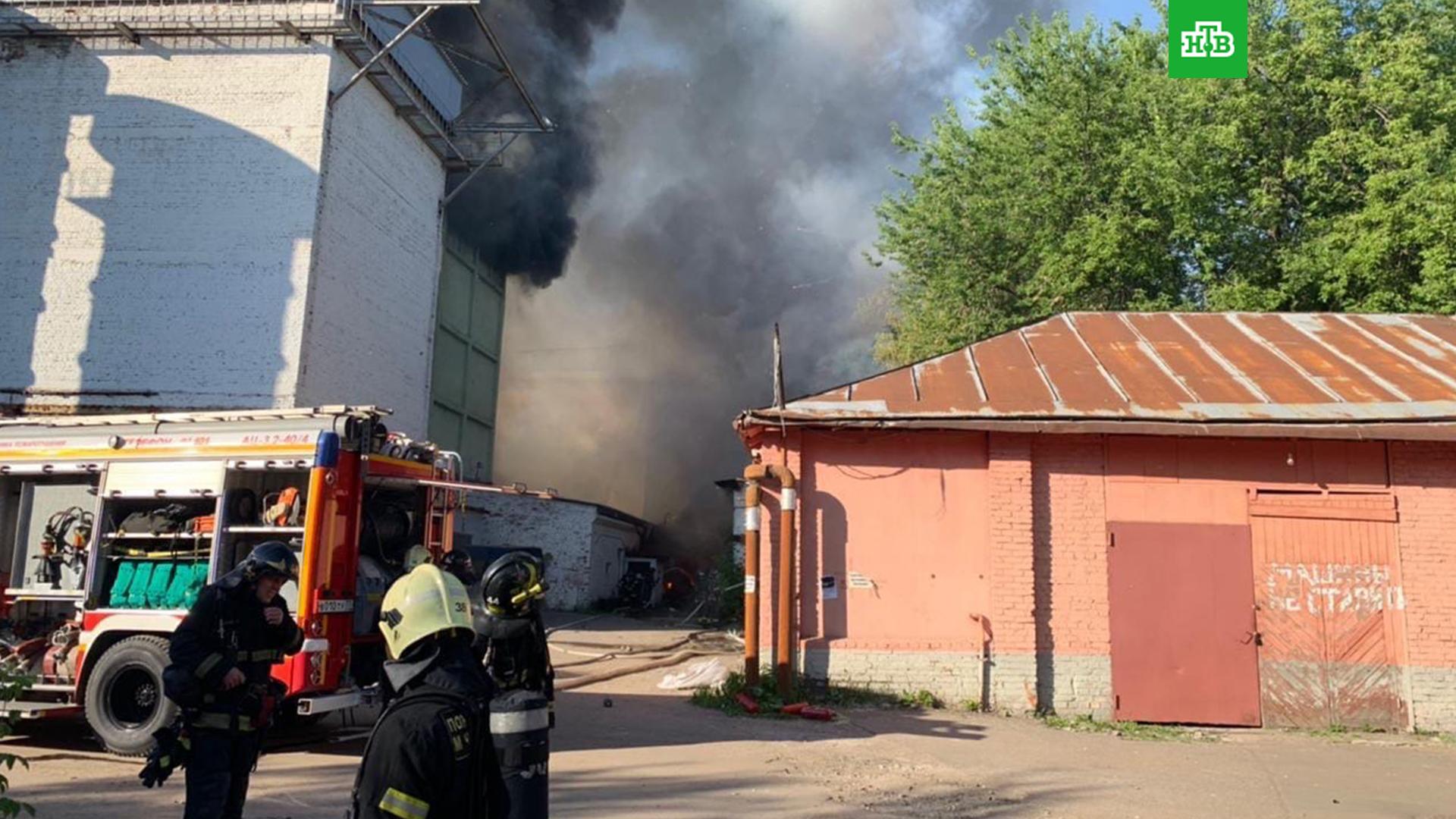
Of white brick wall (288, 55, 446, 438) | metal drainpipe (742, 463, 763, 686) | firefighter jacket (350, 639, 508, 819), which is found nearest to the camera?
firefighter jacket (350, 639, 508, 819)

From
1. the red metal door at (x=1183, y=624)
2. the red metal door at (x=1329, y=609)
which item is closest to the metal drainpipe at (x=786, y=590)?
the red metal door at (x=1183, y=624)

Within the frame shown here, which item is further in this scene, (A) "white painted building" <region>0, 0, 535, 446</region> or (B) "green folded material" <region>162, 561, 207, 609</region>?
(A) "white painted building" <region>0, 0, 535, 446</region>

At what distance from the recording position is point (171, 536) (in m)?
8.21

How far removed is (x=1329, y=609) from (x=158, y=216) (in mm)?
18599

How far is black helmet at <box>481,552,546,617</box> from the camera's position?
430 cm

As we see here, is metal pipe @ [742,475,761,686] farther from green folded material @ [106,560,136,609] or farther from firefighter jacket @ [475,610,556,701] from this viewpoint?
firefighter jacket @ [475,610,556,701]

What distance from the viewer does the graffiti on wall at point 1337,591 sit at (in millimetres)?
10266

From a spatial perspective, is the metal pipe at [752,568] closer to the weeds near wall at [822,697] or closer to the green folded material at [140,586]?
the weeds near wall at [822,697]

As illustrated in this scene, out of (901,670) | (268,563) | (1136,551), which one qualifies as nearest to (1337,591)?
(1136,551)

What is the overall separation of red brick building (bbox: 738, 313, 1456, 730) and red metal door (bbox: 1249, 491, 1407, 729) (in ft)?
0.06

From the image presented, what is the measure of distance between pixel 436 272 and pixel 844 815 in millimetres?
18723

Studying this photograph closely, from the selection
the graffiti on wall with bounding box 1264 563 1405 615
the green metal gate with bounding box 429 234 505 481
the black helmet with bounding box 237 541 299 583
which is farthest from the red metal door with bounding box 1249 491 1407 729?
the green metal gate with bounding box 429 234 505 481

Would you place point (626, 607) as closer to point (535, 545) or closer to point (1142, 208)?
point (535, 545)

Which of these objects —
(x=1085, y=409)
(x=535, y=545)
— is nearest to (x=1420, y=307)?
(x=1085, y=409)
